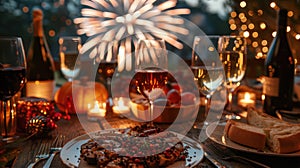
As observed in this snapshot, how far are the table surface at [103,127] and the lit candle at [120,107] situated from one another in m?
0.06

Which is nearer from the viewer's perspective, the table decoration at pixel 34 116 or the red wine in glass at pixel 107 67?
the table decoration at pixel 34 116

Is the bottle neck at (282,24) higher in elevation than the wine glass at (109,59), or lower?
higher

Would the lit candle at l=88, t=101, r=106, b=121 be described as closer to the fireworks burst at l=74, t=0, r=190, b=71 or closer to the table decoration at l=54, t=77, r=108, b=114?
the table decoration at l=54, t=77, r=108, b=114

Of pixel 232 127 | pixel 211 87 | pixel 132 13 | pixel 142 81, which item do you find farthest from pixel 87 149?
pixel 132 13

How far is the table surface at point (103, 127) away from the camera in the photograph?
97 cm

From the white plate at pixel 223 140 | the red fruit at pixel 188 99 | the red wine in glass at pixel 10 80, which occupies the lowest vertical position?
the white plate at pixel 223 140

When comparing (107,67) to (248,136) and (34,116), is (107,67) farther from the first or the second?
(248,136)

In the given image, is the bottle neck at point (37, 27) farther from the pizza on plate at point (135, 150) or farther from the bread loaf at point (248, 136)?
the bread loaf at point (248, 136)

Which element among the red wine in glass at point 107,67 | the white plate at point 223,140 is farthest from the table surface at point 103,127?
the red wine in glass at point 107,67

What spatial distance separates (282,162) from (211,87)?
1.44 ft

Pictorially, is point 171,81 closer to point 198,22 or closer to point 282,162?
point 282,162

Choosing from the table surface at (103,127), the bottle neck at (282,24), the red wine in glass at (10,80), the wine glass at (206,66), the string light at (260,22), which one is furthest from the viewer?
the string light at (260,22)

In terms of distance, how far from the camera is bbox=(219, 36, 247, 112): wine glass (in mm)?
1423

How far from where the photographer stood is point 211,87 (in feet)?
4.49
